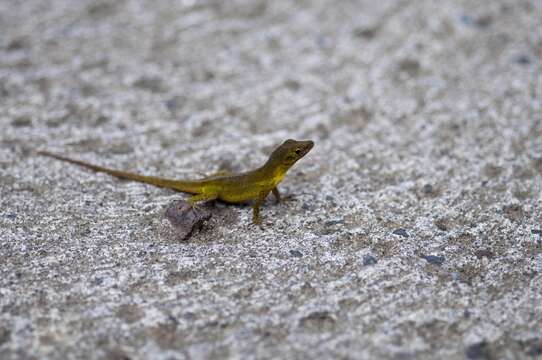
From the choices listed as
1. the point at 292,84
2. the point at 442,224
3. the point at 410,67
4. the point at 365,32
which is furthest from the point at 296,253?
the point at 365,32

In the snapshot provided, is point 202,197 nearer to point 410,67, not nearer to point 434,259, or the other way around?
point 434,259

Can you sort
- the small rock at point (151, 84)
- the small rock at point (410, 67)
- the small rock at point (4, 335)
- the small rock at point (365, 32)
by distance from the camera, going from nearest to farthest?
the small rock at point (4, 335)
the small rock at point (151, 84)
the small rock at point (410, 67)
the small rock at point (365, 32)

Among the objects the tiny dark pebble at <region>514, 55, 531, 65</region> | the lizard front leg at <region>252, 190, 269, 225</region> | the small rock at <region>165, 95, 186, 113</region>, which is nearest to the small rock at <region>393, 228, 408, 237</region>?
the lizard front leg at <region>252, 190, 269, 225</region>

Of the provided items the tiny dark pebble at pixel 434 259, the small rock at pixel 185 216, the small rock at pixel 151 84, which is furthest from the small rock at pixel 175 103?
the tiny dark pebble at pixel 434 259

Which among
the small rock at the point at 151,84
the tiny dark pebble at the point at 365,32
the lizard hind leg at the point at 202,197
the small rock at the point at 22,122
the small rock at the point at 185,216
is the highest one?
the tiny dark pebble at the point at 365,32

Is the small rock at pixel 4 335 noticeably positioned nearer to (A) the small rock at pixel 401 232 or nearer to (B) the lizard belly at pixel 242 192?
(B) the lizard belly at pixel 242 192

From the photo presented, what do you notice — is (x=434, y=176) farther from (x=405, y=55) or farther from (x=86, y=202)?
(x=86, y=202)
